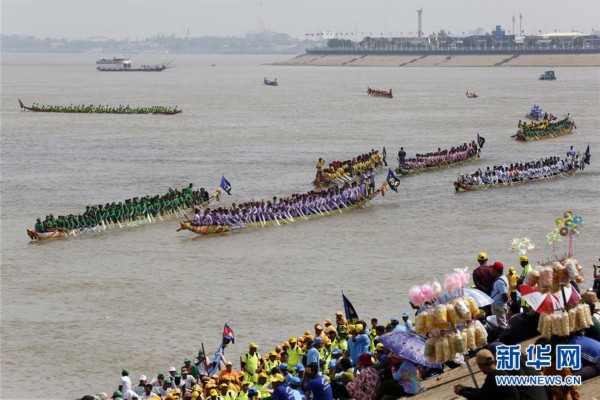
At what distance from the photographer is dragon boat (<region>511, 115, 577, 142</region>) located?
242ft

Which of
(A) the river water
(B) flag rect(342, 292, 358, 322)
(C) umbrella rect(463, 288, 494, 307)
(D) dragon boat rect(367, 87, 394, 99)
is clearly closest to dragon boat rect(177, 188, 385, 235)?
(A) the river water

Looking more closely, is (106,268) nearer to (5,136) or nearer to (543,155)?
(543,155)

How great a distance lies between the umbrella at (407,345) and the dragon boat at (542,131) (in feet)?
202

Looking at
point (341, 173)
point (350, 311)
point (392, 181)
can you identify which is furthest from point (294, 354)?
point (341, 173)

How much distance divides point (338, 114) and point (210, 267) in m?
75.0

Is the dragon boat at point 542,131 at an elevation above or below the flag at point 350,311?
below

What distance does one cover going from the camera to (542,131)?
74.9m

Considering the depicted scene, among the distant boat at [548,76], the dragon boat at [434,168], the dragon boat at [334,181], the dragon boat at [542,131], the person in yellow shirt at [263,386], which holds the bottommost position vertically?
the distant boat at [548,76]

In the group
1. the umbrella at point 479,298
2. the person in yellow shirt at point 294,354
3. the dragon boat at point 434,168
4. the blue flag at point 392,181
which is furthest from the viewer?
the dragon boat at point 434,168

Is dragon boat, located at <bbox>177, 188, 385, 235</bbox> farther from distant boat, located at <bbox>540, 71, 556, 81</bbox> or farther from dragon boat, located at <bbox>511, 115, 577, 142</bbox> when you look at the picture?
distant boat, located at <bbox>540, 71, 556, 81</bbox>

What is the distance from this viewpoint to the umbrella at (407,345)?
13617 millimetres

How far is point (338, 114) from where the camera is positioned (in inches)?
4225

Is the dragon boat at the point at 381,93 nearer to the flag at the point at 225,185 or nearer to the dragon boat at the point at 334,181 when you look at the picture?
the dragon boat at the point at 334,181

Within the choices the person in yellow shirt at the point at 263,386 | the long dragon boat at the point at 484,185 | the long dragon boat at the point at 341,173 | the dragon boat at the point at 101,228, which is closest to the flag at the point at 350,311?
the person in yellow shirt at the point at 263,386
